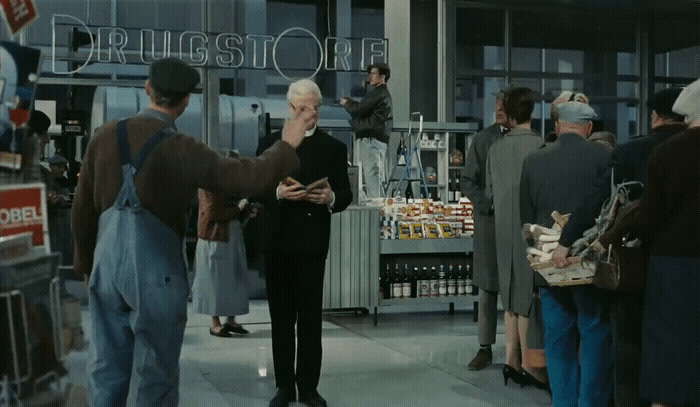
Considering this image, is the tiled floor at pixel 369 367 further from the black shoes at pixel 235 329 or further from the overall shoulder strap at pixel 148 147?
the overall shoulder strap at pixel 148 147

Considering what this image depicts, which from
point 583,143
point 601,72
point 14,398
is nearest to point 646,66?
point 601,72

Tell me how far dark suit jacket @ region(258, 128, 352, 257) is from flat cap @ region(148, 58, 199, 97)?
172 cm

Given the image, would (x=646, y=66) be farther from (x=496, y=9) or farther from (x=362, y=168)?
(x=362, y=168)

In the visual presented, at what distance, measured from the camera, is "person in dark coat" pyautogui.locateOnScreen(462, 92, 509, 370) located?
5609 millimetres

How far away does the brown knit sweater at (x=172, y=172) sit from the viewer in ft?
8.46

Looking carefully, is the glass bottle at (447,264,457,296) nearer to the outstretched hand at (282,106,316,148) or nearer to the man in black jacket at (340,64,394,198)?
the man in black jacket at (340,64,394,198)

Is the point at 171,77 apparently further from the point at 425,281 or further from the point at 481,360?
the point at 425,281

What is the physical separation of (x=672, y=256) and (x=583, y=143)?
1.00 m

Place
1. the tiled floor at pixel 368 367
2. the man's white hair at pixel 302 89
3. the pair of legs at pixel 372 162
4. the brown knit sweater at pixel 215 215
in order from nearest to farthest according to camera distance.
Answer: the man's white hair at pixel 302 89 → the tiled floor at pixel 368 367 → the brown knit sweater at pixel 215 215 → the pair of legs at pixel 372 162

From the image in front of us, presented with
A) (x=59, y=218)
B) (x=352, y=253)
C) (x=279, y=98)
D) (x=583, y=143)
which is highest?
(x=279, y=98)

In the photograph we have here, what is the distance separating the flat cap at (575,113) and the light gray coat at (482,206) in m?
1.49

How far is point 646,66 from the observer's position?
1571cm

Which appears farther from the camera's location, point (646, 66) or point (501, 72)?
point (646, 66)

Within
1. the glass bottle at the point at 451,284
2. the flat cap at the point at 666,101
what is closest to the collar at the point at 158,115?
the flat cap at the point at 666,101
